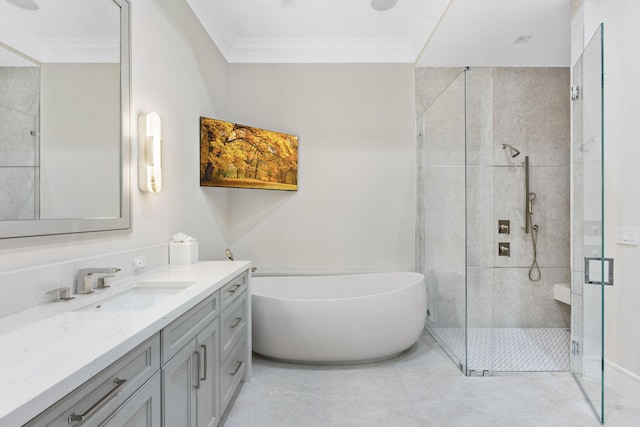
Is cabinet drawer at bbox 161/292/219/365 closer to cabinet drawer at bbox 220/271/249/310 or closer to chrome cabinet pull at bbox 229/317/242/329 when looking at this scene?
cabinet drawer at bbox 220/271/249/310

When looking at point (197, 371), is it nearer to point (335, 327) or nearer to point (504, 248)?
point (335, 327)

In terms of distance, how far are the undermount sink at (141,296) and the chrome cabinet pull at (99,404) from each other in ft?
2.15

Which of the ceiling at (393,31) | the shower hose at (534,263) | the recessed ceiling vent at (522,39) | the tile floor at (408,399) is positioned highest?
the ceiling at (393,31)

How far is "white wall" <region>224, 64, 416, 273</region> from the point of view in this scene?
3.79 meters

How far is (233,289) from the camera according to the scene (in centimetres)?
214

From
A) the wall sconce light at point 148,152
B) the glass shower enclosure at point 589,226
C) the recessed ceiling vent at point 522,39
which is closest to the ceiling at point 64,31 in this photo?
the wall sconce light at point 148,152

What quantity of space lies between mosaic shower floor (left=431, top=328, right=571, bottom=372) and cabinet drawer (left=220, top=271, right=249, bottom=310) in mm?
1660

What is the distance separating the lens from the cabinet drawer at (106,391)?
75 centimetres

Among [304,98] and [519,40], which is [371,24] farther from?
[519,40]

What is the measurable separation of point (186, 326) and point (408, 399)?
5.16 ft

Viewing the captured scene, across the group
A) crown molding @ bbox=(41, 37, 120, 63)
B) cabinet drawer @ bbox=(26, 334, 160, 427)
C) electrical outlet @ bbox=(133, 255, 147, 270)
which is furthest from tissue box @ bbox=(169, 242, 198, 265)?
cabinet drawer @ bbox=(26, 334, 160, 427)

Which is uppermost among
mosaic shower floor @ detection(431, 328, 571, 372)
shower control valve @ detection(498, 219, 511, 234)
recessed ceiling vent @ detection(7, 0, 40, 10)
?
recessed ceiling vent @ detection(7, 0, 40, 10)

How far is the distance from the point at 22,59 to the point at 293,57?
2788 mm

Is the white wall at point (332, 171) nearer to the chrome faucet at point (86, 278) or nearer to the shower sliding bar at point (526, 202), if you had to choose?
the shower sliding bar at point (526, 202)
